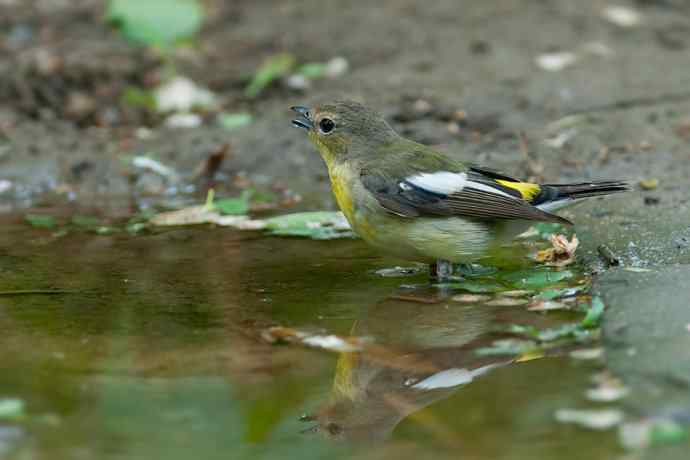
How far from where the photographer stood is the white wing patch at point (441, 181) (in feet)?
17.5

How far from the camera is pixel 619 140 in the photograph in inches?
295

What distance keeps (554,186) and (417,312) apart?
1194 mm

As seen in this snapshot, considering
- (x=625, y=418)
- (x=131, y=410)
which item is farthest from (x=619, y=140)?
(x=131, y=410)

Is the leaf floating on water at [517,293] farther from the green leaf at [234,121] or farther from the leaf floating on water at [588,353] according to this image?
the green leaf at [234,121]

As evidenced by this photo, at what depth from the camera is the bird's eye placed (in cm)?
590

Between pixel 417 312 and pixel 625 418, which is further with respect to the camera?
pixel 417 312

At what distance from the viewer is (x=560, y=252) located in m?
5.36

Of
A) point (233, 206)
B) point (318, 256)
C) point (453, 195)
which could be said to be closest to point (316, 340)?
point (453, 195)

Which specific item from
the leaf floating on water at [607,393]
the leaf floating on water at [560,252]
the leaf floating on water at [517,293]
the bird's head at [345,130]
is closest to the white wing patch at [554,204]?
the leaf floating on water at [560,252]

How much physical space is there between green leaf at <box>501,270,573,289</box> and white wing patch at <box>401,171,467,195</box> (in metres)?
0.54

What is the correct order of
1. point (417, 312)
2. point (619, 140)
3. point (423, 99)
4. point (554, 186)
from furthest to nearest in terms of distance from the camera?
point (423, 99)
point (619, 140)
point (554, 186)
point (417, 312)

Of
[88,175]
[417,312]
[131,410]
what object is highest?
[131,410]

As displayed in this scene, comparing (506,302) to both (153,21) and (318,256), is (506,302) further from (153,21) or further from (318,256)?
(153,21)

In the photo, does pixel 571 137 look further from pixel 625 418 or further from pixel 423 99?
pixel 625 418
